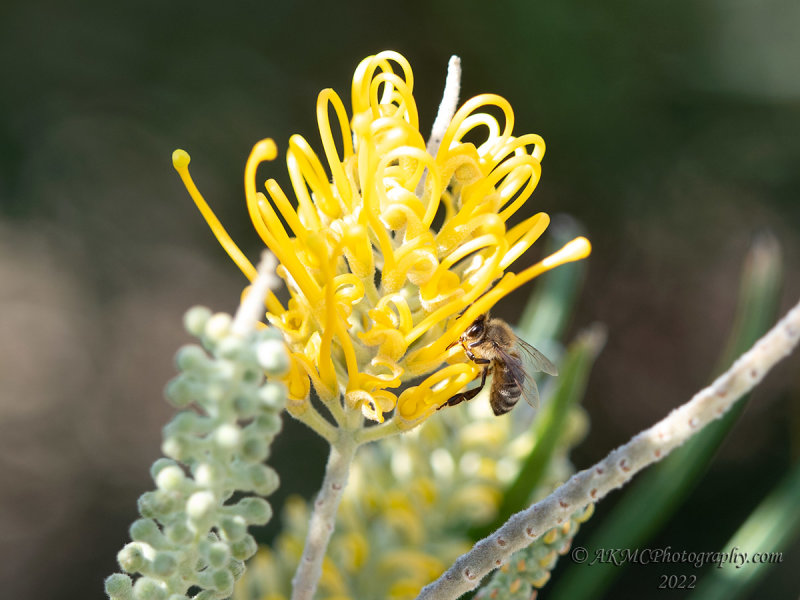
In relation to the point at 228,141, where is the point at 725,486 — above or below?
below

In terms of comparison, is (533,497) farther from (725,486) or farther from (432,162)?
(725,486)

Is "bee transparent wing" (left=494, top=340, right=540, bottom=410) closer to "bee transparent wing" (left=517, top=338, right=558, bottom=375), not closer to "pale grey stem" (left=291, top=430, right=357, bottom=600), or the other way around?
"bee transparent wing" (left=517, top=338, right=558, bottom=375)

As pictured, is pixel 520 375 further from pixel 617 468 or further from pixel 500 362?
pixel 617 468

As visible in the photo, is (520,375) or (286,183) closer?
(520,375)

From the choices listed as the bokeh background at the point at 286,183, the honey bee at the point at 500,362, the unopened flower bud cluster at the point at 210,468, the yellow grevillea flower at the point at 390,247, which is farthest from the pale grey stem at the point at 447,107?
the bokeh background at the point at 286,183

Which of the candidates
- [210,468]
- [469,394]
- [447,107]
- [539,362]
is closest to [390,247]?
[447,107]

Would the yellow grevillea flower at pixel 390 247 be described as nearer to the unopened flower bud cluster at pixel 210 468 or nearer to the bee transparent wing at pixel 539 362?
the unopened flower bud cluster at pixel 210 468

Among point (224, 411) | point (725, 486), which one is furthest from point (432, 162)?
point (725, 486)
